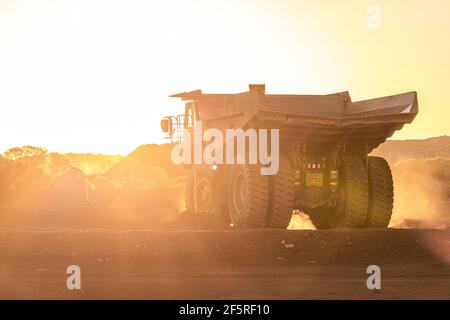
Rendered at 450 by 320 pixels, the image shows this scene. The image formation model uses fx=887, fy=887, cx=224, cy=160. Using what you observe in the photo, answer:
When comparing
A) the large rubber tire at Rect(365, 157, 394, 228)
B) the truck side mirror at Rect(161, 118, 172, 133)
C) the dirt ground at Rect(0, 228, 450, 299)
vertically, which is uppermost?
the truck side mirror at Rect(161, 118, 172, 133)

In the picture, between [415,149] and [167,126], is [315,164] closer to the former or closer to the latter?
[167,126]

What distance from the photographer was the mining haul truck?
64.9ft

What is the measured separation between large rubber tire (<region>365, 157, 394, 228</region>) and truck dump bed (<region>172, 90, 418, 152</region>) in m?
0.69

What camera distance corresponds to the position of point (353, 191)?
814 inches

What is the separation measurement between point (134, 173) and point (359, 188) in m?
77.6

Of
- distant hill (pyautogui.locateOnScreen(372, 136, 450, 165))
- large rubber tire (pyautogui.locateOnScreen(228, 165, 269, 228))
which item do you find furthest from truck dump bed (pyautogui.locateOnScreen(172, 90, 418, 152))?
distant hill (pyautogui.locateOnScreen(372, 136, 450, 165))

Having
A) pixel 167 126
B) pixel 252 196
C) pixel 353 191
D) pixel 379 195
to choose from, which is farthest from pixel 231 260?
→ pixel 167 126

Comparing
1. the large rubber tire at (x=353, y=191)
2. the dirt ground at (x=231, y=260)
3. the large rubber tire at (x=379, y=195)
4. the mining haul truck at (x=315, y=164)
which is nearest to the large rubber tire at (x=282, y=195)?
the mining haul truck at (x=315, y=164)

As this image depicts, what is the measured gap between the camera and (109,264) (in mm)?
16250

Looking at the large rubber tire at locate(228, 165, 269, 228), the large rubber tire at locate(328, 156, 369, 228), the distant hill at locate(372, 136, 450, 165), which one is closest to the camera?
the large rubber tire at locate(228, 165, 269, 228)

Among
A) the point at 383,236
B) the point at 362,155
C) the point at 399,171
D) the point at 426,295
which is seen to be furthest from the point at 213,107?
the point at 399,171

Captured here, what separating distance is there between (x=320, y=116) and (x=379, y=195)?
260 cm

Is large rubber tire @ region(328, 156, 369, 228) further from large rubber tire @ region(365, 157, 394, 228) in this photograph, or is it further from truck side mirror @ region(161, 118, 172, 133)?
truck side mirror @ region(161, 118, 172, 133)
